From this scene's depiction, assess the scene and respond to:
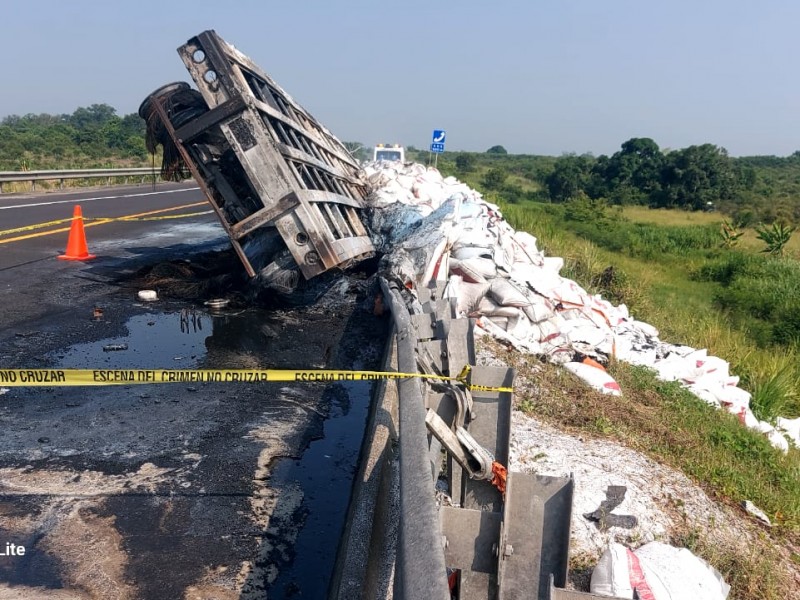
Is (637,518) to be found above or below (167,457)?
below

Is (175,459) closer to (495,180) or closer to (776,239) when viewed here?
(776,239)

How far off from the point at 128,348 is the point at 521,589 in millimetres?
4678

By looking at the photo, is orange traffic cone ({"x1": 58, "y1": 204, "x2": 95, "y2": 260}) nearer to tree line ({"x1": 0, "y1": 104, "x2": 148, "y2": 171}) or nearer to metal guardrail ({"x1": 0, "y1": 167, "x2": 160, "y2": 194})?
metal guardrail ({"x1": 0, "y1": 167, "x2": 160, "y2": 194})

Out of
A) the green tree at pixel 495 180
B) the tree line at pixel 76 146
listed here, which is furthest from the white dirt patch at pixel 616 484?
the green tree at pixel 495 180

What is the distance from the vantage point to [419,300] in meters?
5.13

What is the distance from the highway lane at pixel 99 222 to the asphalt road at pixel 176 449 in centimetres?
273

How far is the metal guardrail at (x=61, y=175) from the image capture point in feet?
63.4

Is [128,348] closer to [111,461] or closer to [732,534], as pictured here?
[111,461]

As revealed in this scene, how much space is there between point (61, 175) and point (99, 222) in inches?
365

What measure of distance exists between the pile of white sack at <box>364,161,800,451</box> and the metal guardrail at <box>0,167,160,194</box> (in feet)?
49.1

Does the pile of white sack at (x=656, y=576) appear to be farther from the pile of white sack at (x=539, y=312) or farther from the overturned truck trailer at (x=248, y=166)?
the overturned truck trailer at (x=248, y=166)

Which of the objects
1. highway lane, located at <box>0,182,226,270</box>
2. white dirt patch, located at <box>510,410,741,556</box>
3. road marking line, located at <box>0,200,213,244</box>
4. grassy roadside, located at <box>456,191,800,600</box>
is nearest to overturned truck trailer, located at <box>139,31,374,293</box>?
grassy roadside, located at <box>456,191,800,600</box>

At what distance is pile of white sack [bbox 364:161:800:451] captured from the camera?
6.46m

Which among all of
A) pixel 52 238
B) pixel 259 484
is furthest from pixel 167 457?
pixel 52 238
